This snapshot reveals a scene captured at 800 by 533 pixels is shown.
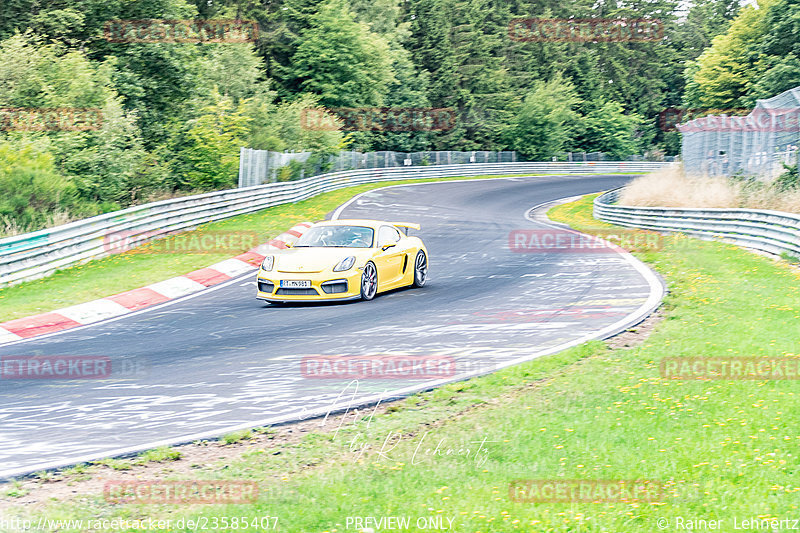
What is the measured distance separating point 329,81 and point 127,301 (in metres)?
47.3

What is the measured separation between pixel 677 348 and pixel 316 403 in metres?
4.23

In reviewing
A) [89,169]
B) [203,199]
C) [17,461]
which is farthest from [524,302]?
[89,169]

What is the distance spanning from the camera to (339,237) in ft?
49.7

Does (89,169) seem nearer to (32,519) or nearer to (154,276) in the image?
(154,276)

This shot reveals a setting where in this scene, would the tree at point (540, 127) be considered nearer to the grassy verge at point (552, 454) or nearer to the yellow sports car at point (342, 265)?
the yellow sports car at point (342, 265)

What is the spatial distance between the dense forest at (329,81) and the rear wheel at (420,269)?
365 inches

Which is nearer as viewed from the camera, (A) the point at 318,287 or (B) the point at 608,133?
(A) the point at 318,287

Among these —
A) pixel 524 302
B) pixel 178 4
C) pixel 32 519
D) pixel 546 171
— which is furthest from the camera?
pixel 546 171

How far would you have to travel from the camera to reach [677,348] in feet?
31.8

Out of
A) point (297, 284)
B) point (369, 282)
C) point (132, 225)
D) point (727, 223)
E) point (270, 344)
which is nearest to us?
point (270, 344)

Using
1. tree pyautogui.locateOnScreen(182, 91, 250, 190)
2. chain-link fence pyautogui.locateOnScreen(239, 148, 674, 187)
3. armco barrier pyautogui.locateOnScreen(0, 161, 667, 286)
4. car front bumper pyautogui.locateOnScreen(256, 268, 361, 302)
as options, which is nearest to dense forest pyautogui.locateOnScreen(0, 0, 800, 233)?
tree pyautogui.locateOnScreen(182, 91, 250, 190)

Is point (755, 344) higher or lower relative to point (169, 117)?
lower

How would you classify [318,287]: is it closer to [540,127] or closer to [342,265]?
[342,265]

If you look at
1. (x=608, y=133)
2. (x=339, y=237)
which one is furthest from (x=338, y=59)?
(x=339, y=237)
